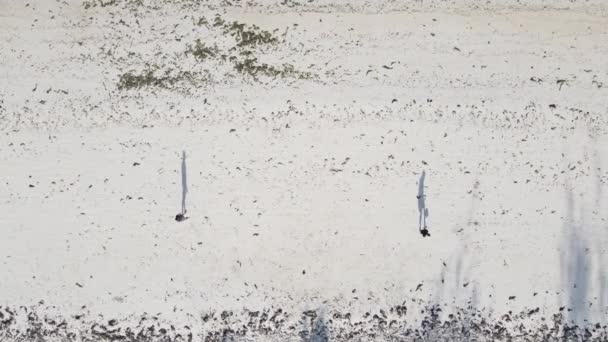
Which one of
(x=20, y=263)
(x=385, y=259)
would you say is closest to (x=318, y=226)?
(x=385, y=259)

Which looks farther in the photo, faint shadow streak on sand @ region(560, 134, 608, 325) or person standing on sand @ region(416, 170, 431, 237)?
person standing on sand @ region(416, 170, 431, 237)

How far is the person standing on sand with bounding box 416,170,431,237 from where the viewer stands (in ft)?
46.7

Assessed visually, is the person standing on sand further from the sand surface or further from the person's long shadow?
the person's long shadow

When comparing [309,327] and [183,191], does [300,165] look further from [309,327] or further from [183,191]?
[309,327]

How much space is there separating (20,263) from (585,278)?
40.4 ft

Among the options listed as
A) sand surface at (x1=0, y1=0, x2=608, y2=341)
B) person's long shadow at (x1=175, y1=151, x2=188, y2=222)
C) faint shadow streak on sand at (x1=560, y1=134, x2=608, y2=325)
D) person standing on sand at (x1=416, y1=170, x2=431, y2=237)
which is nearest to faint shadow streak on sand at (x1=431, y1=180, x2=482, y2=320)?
sand surface at (x1=0, y1=0, x2=608, y2=341)

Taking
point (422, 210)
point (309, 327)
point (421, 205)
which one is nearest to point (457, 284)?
point (422, 210)

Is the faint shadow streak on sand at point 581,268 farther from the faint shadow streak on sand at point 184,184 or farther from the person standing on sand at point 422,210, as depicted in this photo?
the faint shadow streak on sand at point 184,184

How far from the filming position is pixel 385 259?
14023 millimetres

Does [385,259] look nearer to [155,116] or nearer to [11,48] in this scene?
[155,116]

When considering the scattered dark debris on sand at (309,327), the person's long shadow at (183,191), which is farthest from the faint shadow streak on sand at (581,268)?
the person's long shadow at (183,191)

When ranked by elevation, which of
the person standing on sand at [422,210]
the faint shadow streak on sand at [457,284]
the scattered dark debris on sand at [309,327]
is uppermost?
the person standing on sand at [422,210]

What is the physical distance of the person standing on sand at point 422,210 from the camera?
14.2 m

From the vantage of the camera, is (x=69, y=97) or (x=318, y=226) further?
(x=69, y=97)
